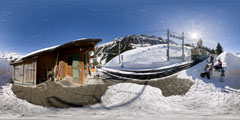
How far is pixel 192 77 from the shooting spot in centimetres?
239

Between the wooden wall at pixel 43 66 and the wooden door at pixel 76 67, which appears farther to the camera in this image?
the wooden wall at pixel 43 66

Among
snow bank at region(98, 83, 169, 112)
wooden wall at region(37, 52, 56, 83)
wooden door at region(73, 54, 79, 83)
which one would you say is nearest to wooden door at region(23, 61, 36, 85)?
wooden wall at region(37, 52, 56, 83)

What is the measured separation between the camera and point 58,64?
10.9 ft

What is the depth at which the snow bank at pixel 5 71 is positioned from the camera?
3.22 metres

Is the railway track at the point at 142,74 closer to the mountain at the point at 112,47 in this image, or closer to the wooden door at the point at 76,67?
the mountain at the point at 112,47

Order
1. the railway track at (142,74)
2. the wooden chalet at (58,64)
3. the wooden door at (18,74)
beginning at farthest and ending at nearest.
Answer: the wooden door at (18,74), the wooden chalet at (58,64), the railway track at (142,74)

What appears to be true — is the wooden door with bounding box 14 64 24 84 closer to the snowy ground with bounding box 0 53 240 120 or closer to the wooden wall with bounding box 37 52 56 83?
the wooden wall with bounding box 37 52 56 83

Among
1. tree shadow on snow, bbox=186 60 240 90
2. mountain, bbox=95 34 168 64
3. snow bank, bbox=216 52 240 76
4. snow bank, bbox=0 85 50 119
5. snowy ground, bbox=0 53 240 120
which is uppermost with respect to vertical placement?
mountain, bbox=95 34 168 64

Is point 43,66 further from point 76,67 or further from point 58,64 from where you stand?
point 76,67

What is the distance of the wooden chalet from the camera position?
9.41ft

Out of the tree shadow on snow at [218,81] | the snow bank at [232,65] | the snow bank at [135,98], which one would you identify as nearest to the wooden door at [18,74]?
the snow bank at [135,98]

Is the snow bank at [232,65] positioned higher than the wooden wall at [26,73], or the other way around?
the snow bank at [232,65]

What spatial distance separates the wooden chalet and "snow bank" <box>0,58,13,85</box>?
0.61ft

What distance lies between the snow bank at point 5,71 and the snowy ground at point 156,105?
1325 millimetres
